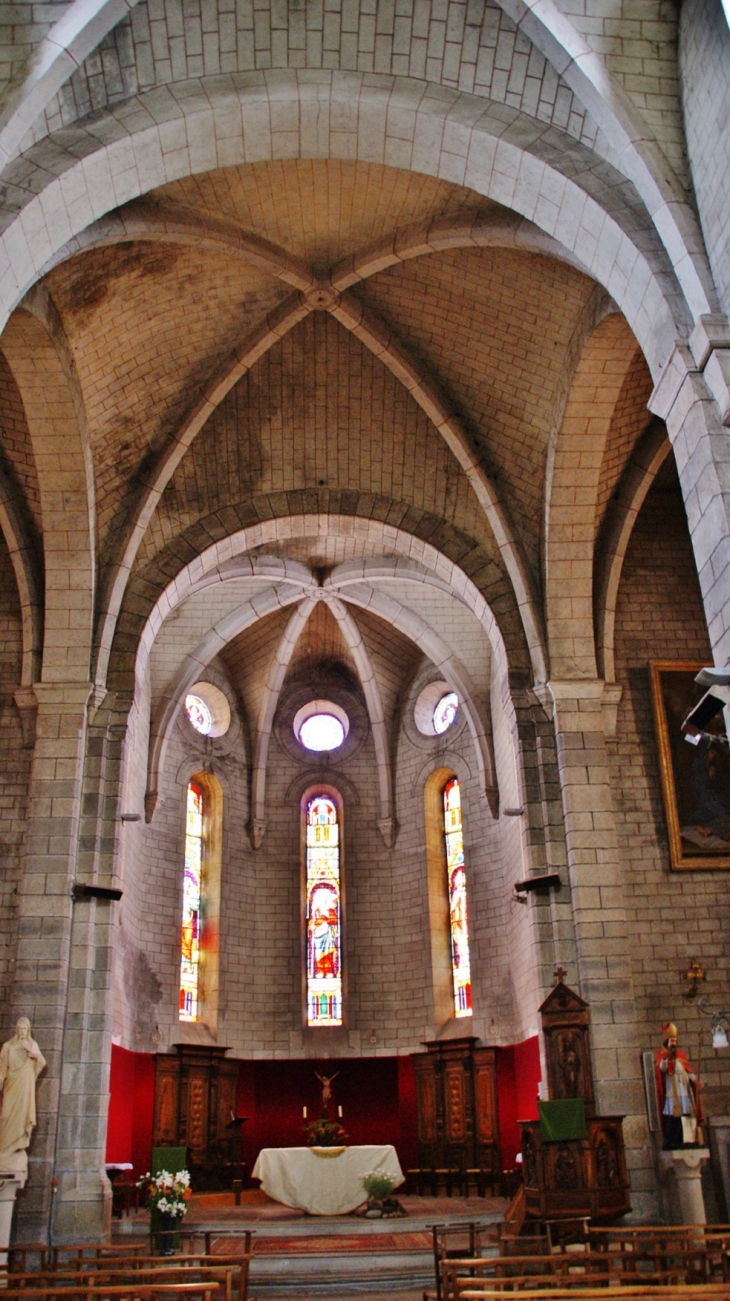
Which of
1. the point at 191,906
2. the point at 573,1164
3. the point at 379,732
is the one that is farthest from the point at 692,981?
the point at 191,906

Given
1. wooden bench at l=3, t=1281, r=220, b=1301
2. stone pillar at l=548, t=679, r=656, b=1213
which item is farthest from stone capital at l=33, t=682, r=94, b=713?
wooden bench at l=3, t=1281, r=220, b=1301

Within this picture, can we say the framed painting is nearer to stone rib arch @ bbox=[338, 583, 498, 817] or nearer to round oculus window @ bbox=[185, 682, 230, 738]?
stone rib arch @ bbox=[338, 583, 498, 817]

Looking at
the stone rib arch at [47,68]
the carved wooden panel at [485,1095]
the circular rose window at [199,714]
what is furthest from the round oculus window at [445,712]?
the stone rib arch at [47,68]

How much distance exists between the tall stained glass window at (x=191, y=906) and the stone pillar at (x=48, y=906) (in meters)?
5.93

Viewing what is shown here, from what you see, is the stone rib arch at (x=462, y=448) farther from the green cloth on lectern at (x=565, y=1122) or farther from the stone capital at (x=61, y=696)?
the stone capital at (x=61, y=696)

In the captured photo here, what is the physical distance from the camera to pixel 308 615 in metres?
18.6

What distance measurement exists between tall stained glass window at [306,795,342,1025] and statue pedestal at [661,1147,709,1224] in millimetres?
8956

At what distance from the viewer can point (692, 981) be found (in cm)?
1209

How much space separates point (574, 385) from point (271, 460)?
14.6 feet

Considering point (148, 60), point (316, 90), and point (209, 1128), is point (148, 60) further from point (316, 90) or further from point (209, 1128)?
point (209, 1128)

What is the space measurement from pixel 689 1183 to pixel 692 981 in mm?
2441

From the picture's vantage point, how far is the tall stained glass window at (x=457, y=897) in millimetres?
17797

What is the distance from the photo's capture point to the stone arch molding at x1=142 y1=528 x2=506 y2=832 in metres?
16.2

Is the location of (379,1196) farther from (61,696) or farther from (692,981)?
(61,696)
